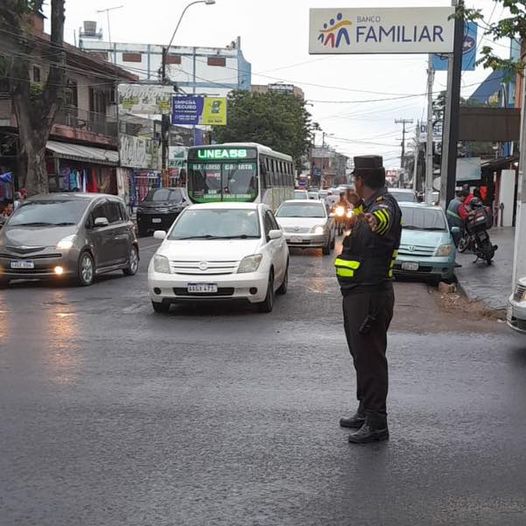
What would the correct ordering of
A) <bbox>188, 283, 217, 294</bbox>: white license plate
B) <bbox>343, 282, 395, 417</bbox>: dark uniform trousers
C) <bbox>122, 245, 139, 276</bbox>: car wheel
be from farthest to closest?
<bbox>122, 245, 139, 276</bbox>: car wheel
<bbox>188, 283, 217, 294</bbox>: white license plate
<bbox>343, 282, 395, 417</bbox>: dark uniform trousers

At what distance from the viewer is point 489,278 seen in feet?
47.9

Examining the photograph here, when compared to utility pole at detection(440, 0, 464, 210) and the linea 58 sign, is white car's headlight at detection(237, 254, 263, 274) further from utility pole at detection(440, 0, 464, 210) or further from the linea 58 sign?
the linea 58 sign

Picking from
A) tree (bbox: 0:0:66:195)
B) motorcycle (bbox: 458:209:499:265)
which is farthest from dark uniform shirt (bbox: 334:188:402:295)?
tree (bbox: 0:0:66:195)

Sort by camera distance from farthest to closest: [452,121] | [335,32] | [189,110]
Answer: [189,110]
[335,32]
[452,121]

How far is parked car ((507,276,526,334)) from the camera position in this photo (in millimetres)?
7824

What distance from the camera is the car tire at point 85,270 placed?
1282 centimetres

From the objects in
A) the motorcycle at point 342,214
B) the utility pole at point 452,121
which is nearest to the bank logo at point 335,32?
the utility pole at point 452,121

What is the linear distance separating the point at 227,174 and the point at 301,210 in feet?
16.3

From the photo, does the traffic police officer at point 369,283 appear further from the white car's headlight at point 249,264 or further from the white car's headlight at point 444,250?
the white car's headlight at point 444,250

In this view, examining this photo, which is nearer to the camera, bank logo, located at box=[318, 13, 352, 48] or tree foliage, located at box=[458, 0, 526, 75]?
tree foliage, located at box=[458, 0, 526, 75]

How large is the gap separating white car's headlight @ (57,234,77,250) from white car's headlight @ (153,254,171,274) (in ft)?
10.2

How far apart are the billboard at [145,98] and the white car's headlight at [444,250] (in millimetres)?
21604

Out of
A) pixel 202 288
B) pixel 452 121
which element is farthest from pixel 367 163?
pixel 452 121

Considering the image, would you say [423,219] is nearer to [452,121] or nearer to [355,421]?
[452,121]
